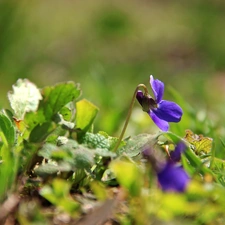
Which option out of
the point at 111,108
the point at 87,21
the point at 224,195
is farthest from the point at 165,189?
the point at 87,21

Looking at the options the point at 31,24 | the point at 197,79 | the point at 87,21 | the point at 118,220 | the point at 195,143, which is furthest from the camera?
the point at 87,21

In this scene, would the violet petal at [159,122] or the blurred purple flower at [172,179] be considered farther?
the violet petal at [159,122]

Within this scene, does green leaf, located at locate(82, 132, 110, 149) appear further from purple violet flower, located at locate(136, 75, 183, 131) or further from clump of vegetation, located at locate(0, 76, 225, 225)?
purple violet flower, located at locate(136, 75, 183, 131)

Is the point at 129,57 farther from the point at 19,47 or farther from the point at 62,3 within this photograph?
the point at 62,3

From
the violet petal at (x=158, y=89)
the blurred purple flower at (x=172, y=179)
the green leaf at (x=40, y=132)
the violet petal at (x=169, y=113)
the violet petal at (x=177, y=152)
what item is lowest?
the green leaf at (x=40, y=132)

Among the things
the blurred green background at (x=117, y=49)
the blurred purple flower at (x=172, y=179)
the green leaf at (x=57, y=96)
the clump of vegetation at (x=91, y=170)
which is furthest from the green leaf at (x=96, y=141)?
the blurred green background at (x=117, y=49)

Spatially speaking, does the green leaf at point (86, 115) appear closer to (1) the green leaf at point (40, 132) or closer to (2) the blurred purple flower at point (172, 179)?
(1) the green leaf at point (40, 132)

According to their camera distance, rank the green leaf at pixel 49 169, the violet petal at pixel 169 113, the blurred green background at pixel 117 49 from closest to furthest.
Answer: the green leaf at pixel 49 169 < the violet petal at pixel 169 113 < the blurred green background at pixel 117 49
